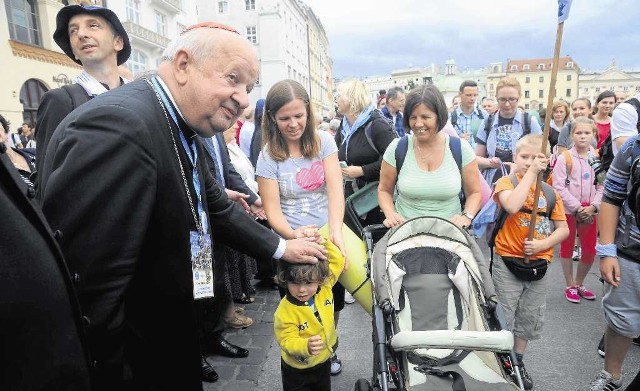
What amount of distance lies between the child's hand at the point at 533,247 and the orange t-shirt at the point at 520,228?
0.07m

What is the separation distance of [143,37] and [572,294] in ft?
97.8

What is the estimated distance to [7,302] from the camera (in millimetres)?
824

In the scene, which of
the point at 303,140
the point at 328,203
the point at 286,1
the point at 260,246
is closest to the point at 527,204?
the point at 328,203

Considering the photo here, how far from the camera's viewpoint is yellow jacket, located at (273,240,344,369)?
98.0 inches

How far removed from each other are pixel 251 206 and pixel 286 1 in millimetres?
50888

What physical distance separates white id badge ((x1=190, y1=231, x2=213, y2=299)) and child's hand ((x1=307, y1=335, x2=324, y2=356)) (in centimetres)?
87

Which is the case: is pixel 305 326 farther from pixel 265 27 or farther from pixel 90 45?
pixel 265 27

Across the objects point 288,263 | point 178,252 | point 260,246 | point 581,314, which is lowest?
point 581,314

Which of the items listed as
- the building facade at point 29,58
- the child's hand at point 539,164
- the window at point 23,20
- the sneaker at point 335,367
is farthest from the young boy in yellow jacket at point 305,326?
the window at point 23,20

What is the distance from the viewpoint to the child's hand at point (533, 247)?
309 cm

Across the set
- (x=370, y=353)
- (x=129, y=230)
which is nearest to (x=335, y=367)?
(x=370, y=353)

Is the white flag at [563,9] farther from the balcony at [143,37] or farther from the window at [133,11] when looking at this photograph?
the window at [133,11]

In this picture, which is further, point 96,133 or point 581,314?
point 581,314

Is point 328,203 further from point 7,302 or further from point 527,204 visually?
point 7,302
